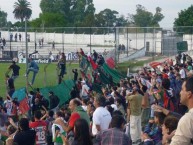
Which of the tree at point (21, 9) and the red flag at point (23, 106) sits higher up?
the tree at point (21, 9)

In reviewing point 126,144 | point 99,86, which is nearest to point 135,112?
point 126,144

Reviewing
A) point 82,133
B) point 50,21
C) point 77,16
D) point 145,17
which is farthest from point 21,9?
point 82,133

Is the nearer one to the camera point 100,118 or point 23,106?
point 100,118

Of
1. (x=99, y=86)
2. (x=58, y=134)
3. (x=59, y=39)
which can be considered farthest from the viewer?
(x=59, y=39)

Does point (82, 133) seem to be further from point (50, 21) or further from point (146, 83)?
point (50, 21)

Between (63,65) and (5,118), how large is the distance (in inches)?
682

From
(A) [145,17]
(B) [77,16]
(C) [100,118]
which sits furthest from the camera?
(A) [145,17]

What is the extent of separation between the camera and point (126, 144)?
8594 mm

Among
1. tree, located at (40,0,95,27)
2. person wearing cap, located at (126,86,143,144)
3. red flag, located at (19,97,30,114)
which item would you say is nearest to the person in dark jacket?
person wearing cap, located at (126,86,143,144)

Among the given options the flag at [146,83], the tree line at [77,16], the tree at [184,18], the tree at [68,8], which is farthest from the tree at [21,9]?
the flag at [146,83]

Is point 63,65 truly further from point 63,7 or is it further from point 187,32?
point 63,7

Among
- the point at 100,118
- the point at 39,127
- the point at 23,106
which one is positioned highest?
the point at 100,118

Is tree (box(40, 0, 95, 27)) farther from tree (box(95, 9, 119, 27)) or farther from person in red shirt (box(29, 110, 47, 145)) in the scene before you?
person in red shirt (box(29, 110, 47, 145))

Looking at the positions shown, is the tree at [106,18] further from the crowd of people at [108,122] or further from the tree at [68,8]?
the crowd of people at [108,122]
